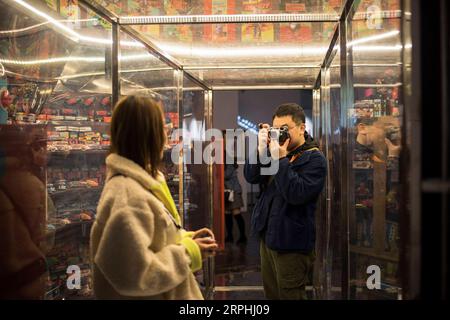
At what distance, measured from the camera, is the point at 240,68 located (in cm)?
433

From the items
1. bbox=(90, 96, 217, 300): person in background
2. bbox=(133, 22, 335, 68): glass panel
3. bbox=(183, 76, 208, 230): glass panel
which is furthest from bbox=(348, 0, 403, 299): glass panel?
bbox=(183, 76, 208, 230): glass panel

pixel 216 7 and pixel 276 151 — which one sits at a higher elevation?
pixel 216 7

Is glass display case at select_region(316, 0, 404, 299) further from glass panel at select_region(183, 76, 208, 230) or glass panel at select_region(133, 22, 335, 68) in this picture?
glass panel at select_region(183, 76, 208, 230)

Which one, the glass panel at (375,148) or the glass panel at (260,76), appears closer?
the glass panel at (375,148)

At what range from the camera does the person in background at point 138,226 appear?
131 centimetres

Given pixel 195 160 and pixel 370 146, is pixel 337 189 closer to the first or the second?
pixel 370 146

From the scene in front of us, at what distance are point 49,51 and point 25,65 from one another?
0.23m

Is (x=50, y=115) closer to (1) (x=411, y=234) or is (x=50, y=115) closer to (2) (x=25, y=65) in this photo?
(2) (x=25, y=65)

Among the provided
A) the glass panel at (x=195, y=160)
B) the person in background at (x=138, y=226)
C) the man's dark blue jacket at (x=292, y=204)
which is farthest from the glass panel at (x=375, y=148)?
the glass panel at (x=195, y=160)

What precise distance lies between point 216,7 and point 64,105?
104 centimetres

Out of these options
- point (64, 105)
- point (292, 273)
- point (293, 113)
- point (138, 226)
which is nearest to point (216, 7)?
point (293, 113)

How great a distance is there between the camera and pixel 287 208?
8.13 feet

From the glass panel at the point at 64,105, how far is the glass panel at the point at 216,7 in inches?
6.8

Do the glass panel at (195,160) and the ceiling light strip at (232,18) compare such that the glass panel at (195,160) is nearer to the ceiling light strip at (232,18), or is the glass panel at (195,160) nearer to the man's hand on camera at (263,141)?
the ceiling light strip at (232,18)
